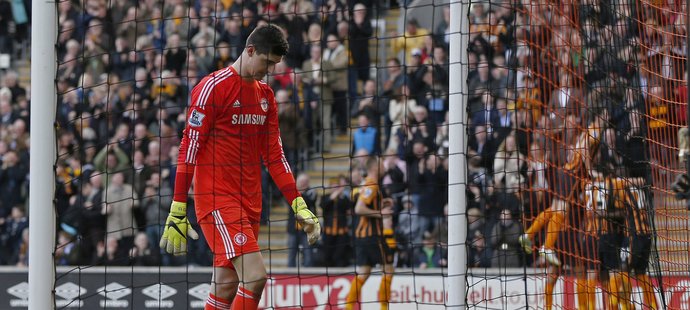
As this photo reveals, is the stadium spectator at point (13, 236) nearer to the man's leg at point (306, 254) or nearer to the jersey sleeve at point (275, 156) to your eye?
the man's leg at point (306, 254)

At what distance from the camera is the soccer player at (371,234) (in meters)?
11.3

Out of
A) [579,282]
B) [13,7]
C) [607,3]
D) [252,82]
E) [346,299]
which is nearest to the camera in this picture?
[252,82]

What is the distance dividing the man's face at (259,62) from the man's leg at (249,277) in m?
1.00

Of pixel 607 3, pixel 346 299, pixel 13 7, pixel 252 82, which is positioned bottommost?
pixel 346 299

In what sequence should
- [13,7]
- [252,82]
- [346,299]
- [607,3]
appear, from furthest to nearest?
[13,7]
[346,299]
[607,3]
[252,82]

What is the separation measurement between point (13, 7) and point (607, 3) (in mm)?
10759

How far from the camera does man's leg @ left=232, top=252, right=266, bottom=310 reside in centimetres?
614

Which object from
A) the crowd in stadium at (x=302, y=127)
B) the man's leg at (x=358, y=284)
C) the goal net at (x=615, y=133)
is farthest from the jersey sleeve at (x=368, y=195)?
the goal net at (x=615, y=133)

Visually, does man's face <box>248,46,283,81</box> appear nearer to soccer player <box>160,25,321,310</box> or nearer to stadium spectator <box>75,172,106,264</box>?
soccer player <box>160,25,321,310</box>

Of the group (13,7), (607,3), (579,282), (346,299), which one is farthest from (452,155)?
(13,7)

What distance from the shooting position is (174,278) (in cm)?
1155

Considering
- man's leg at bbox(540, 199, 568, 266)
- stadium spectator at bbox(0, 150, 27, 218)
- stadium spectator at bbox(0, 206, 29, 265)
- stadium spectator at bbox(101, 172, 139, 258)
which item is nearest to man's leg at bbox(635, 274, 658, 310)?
man's leg at bbox(540, 199, 568, 266)

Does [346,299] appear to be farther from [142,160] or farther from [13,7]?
[13,7]

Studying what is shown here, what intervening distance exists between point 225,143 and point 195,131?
0.71 ft
